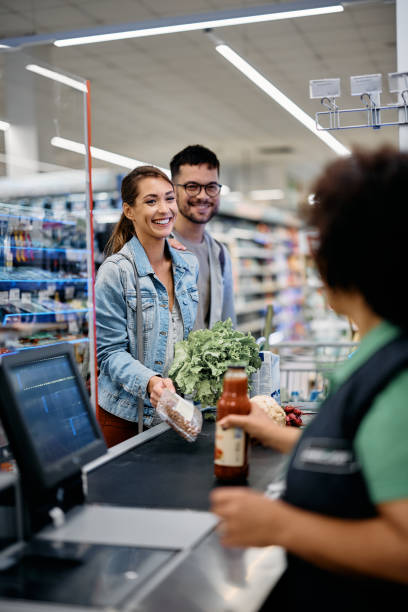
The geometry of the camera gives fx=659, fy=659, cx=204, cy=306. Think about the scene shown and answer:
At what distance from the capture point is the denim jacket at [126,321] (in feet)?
8.25

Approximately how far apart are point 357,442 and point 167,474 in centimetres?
92

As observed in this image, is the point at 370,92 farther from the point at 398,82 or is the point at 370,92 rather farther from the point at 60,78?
the point at 60,78

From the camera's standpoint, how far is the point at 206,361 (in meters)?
2.24

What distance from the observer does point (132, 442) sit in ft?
6.93

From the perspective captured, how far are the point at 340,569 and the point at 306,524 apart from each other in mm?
77

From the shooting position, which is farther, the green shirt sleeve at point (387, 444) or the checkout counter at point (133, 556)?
the checkout counter at point (133, 556)

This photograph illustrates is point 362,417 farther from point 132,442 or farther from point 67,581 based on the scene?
point 132,442

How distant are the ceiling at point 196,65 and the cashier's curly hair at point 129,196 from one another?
1734 millimetres

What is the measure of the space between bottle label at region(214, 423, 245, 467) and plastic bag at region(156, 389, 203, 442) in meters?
0.33

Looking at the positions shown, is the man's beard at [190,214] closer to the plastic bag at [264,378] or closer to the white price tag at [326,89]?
the white price tag at [326,89]

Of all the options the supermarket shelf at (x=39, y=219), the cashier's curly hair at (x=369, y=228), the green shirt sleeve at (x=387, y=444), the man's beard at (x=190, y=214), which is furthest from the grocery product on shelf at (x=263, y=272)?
the green shirt sleeve at (x=387, y=444)

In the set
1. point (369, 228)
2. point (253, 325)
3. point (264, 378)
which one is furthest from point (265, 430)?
point (253, 325)

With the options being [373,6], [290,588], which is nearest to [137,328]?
[290,588]

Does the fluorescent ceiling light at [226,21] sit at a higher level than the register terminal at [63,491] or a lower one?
higher
